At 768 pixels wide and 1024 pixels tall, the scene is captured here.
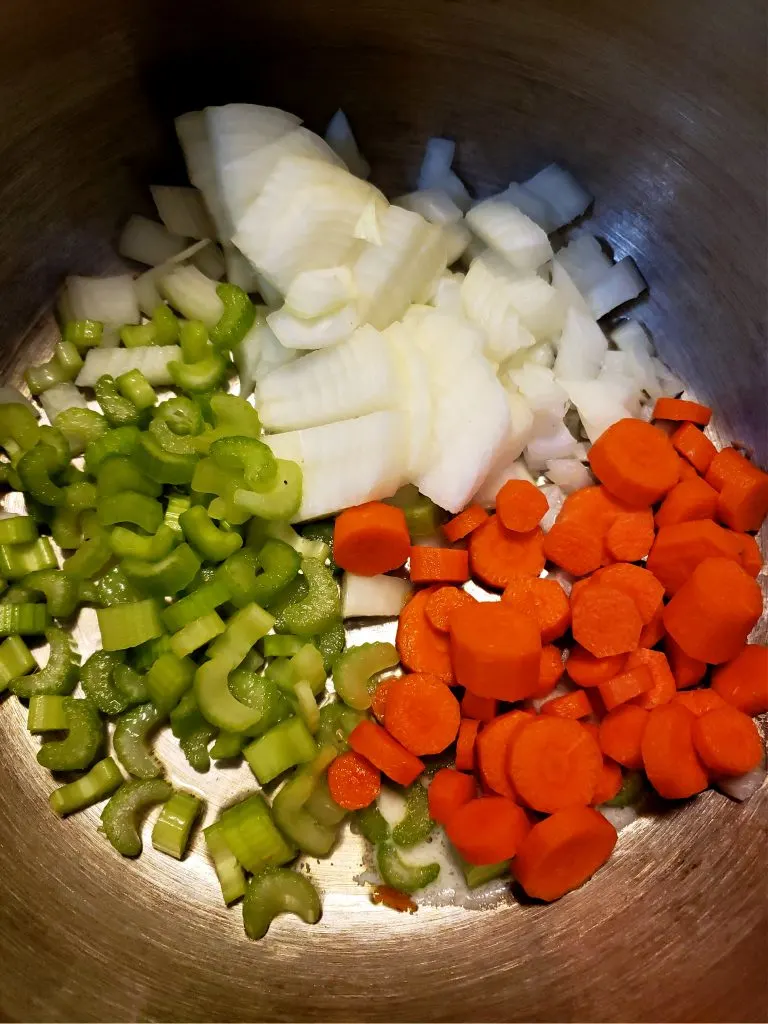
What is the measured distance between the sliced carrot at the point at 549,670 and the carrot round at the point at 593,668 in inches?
1.3

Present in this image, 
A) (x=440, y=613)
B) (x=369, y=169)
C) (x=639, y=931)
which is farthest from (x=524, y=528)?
(x=369, y=169)

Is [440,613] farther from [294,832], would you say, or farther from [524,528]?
[294,832]

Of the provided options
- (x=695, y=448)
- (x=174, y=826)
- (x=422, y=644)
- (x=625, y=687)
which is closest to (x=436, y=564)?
(x=422, y=644)

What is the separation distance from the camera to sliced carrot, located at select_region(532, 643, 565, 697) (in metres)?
1.97

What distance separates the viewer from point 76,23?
198cm

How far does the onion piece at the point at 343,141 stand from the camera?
2301 millimetres

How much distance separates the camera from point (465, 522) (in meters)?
2.05

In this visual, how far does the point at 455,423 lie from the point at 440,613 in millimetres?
486

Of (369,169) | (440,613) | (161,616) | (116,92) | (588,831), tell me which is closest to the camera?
(588,831)

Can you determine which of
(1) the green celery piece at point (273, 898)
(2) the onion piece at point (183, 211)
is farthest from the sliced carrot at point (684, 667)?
(2) the onion piece at point (183, 211)

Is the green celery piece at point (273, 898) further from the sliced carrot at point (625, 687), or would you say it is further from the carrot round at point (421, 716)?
the sliced carrot at point (625, 687)

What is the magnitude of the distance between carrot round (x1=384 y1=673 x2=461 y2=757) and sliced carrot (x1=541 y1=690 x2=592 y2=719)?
24 cm

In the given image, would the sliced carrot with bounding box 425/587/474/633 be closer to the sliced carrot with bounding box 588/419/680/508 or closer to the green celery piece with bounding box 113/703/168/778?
the sliced carrot with bounding box 588/419/680/508

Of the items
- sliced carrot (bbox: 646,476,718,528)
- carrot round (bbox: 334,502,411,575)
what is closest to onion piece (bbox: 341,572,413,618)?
carrot round (bbox: 334,502,411,575)
